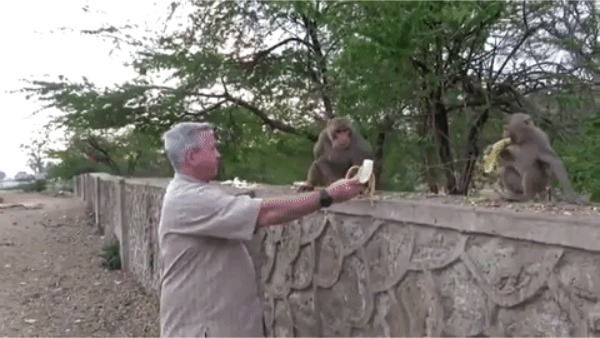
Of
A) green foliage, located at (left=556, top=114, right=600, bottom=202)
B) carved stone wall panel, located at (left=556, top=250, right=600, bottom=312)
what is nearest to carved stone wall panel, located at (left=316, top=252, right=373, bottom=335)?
carved stone wall panel, located at (left=556, top=250, right=600, bottom=312)

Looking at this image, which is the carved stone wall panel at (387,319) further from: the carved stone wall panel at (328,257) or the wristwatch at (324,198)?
the wristwatch at (324,198)

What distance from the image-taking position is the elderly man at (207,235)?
280cm

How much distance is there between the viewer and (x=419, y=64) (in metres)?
6.79

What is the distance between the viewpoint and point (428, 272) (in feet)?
10.5

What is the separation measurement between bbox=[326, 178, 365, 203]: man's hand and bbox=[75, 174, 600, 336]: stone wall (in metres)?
0.37

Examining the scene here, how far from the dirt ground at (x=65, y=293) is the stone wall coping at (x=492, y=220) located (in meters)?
3.79

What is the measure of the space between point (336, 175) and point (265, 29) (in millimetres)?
6251

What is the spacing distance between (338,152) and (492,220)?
1995 millimetres

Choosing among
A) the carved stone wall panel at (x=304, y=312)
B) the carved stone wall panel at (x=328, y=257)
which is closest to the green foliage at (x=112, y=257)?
the carved stone wall panel at (x=304, y=312)

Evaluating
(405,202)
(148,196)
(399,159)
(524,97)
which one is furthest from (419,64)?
(405,202)

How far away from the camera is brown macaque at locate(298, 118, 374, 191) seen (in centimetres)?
468

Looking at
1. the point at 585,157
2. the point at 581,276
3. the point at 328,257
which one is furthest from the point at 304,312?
the point at 585,157

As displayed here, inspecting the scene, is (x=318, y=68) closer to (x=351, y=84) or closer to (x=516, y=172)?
(x=351, y=84)

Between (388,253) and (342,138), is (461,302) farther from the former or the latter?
(342,138)
